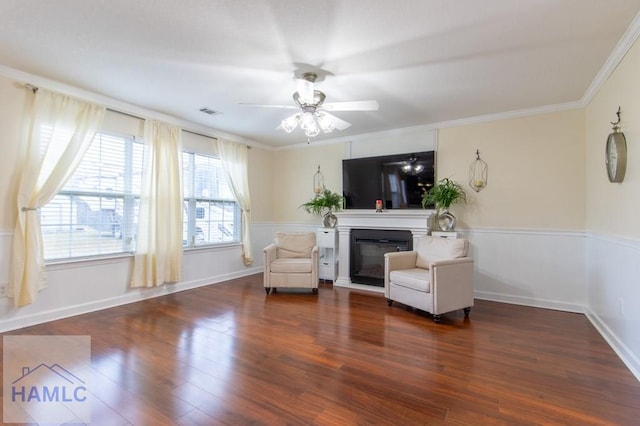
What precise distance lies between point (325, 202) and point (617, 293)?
3.64 m

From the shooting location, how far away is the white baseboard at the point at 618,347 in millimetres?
2167

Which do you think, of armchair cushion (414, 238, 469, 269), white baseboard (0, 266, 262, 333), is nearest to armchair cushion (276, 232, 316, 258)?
white baseboard (0, 266, 262, 333)

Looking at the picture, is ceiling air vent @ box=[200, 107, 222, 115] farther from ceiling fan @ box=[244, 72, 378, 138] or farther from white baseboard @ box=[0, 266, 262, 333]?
white baseboard @ box=[0, 266, 262, 333]

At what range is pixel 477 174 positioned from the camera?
4176 mm

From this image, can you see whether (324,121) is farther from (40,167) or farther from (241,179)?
(40,167)

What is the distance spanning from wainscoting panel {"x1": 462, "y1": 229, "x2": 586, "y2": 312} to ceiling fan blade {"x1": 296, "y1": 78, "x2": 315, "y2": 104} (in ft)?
9.58

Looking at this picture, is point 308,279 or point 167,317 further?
point 308,279

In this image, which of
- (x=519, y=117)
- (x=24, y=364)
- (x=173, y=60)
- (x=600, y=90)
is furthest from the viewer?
(x=519, y=117)

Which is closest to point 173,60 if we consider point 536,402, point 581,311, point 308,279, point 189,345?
point 189,345

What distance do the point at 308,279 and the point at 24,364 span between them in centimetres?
287

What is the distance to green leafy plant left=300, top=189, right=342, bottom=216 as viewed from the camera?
5.15 meters

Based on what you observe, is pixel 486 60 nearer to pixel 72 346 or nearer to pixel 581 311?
pixel 581 311

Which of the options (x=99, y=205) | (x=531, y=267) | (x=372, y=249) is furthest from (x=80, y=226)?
(x=531, y=267)

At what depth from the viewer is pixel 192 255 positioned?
15.1ft
